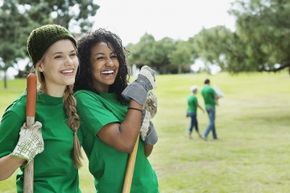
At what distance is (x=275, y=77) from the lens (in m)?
54.1

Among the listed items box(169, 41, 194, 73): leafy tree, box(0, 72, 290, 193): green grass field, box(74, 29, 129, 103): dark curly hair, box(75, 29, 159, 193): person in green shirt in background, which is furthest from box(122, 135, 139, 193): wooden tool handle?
box(169, 41, 194, 73): leafy tree

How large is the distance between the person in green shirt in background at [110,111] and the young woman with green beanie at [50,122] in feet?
0.39

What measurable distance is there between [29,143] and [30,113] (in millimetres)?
135

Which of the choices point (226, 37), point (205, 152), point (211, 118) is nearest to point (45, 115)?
point (205, 152)

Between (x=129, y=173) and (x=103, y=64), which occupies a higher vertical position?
(x=103, y=64)

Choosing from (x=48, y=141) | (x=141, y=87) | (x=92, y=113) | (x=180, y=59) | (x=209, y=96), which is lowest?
(x=180, y=59)

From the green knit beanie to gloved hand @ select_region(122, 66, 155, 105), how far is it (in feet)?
1.24

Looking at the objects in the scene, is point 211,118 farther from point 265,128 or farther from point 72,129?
point 72,129

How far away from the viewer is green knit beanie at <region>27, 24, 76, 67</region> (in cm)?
253

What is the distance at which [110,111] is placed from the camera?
267 cm

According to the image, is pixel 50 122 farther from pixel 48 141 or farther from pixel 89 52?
pixel 89 52

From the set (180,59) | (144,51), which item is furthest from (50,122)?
(144,51)

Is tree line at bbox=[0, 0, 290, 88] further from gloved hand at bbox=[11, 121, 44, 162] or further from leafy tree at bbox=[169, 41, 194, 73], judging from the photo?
leafy tree at bbox=[169, 41, 194, 73]

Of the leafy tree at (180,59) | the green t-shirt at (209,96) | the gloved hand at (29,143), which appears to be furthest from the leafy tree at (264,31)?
the leafy tree at (180,59)
